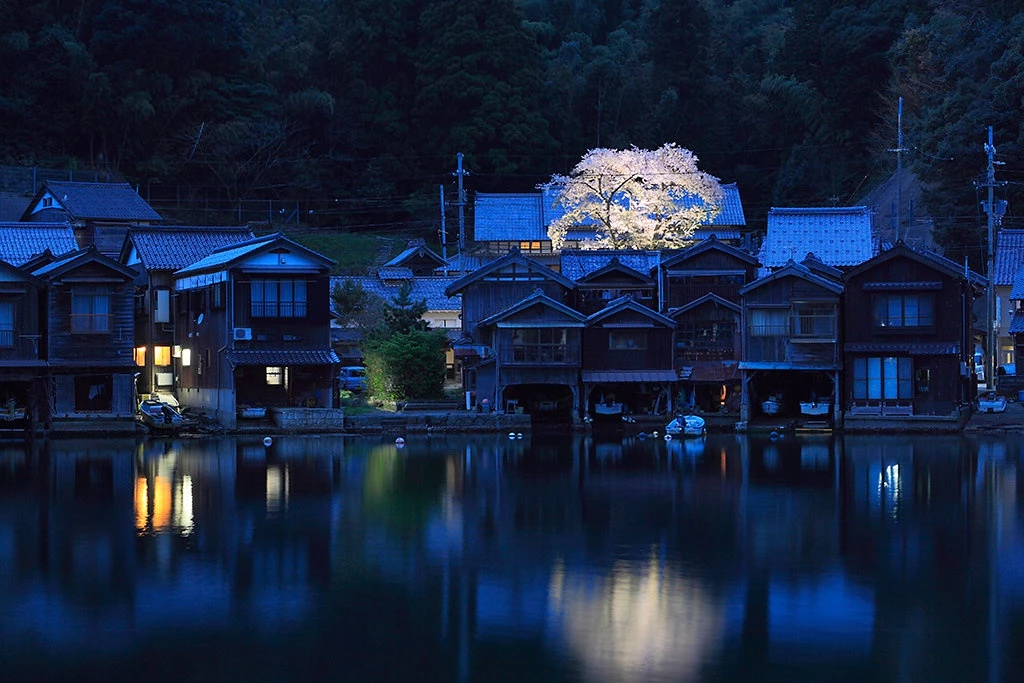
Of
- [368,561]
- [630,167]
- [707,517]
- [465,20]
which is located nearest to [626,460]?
[707,517]

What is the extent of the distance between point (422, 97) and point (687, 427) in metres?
37.9

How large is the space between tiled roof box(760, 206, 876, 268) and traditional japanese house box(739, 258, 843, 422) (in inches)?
286

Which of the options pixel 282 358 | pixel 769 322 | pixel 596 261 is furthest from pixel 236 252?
pixel 769 322

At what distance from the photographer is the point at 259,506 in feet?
91.2

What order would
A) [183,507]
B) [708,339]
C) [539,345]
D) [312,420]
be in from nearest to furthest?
[183,507] < [312,420] < [539,345] < [708,339]

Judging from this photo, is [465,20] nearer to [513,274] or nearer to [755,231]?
[755,231]

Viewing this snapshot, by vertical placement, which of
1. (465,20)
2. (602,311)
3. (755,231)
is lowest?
(602,311)

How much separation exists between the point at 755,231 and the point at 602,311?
29.4m

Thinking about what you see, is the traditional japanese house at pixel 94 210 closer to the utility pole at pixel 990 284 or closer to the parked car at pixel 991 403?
the utility pole at pixel 990 284

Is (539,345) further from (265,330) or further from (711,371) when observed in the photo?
(265,330)

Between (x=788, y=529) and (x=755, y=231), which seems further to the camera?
(x=755, y=231)

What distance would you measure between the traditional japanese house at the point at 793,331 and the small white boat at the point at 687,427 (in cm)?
240

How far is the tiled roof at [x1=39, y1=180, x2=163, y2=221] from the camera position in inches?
2360

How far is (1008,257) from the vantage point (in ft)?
182
